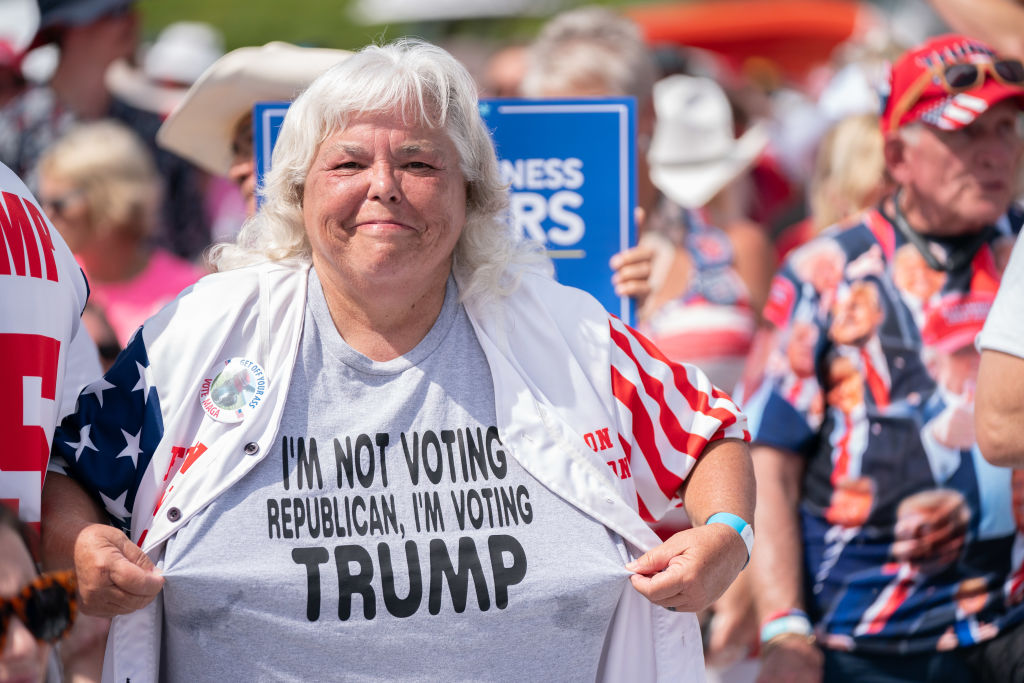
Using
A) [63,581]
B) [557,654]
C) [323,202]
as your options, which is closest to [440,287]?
[323,202]

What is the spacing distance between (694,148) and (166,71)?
3.73 m

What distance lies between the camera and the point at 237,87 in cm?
344

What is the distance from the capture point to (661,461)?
277cm

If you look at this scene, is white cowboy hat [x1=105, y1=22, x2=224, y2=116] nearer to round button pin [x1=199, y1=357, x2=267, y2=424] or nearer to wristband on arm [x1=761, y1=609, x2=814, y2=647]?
round button pin [x1=199, y1=357, x2=267, y2=424]

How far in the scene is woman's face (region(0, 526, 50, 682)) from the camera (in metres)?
1.89

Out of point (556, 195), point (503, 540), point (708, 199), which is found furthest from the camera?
point (708, 199)

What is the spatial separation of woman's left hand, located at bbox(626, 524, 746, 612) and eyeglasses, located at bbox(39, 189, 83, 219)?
3094 mm

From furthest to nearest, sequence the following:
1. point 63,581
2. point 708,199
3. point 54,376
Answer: point 708,199, point 54,376, point 63,581

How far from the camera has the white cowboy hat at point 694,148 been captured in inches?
237

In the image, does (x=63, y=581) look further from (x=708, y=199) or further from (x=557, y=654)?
(x=708, y=199)

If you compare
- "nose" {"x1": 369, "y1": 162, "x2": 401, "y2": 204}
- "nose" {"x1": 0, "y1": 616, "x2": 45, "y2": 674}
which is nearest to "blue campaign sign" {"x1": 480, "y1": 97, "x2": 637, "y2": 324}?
"nose" {"x1": 369, "y1": 162, "x2": 401, "y2": 204}

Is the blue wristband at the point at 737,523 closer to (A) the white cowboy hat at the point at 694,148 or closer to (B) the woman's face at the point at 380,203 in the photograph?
(B) the woman's face at the point at 380,203

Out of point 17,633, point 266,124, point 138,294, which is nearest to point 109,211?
point 138,294

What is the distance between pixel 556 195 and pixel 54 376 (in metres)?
1.47
